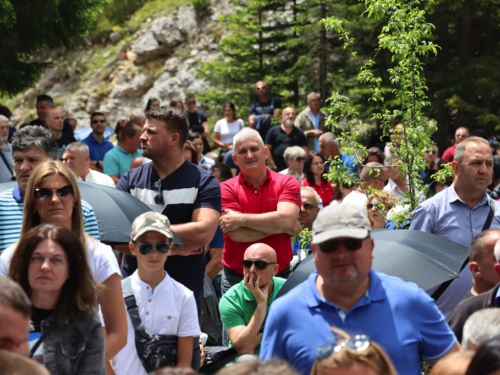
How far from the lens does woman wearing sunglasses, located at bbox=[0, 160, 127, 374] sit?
16.7 ft

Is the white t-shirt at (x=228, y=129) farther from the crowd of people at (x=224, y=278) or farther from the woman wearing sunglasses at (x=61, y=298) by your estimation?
the woman wearing sunglasses at (x=61, y=298)

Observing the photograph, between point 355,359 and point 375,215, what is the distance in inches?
218

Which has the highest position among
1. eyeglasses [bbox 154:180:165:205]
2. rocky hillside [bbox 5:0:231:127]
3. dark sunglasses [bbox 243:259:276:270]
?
eyeglasses [bbox 154:180:165:205]

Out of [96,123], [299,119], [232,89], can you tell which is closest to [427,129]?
[96,123]

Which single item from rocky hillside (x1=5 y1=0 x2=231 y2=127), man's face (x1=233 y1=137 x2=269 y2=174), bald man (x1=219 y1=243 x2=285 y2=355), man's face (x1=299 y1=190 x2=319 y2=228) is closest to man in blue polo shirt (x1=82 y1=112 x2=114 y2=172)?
man's face (x1=299 y1=190 x2=319 y2=228)

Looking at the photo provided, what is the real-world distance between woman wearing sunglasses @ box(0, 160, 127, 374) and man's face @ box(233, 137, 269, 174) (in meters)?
2.86

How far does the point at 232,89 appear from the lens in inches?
861

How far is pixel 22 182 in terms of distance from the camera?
6117mm

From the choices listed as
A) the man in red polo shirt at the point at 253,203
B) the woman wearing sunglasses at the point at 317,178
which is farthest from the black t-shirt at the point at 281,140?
the man in red polo shirt at the point at 253,203

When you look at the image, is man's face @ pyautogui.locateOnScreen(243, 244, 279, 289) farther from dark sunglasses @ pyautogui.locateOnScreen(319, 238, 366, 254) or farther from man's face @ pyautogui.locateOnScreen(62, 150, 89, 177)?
man's face @ pyautogui.locateOnScreen(62, 150, 89, 177)

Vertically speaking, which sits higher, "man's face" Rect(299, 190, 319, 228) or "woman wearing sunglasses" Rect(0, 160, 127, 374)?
"woman wearing sunglasses" Rect(0, 160, 127, 374)

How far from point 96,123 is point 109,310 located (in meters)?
9.67

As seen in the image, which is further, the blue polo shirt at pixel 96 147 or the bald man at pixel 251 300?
the blue polo shirt at pixel 96 147

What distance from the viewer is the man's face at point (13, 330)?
3641 mm
